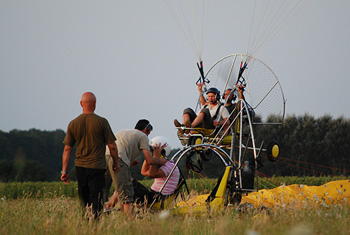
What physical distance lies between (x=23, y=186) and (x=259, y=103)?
1163cm

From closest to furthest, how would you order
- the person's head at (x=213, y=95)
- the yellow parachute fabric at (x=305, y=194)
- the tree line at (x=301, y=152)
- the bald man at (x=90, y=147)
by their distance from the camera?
the bald man at (x=90, y=147), the yellow parachute fabric at (x=305, y=194), the person's head at (x=213, y=95), the tree line at (x=301, y=152)

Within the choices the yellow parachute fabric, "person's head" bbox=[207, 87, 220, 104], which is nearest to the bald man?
"person's head" bbox=[207, 87, 220, 104]

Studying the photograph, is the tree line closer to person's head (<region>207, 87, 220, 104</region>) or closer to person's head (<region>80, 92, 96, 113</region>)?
person's head (<region>207, 87, 220, 104</region>)

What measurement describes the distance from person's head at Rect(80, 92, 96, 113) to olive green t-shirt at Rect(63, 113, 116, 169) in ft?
0.44

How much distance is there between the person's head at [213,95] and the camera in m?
9.64

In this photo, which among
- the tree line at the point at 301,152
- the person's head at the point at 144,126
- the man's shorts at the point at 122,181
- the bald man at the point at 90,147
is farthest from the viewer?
the tree line at the point at 301,152

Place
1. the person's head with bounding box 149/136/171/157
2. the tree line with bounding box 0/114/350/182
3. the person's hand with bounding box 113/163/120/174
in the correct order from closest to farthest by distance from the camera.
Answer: the person's hand with bounding box 113/163/120/174, the person's head with bounding box 149/136/171/157, the tree line with bounding box 0/114/350/182

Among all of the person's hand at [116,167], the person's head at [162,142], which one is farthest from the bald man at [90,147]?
the person's head at [162,142]

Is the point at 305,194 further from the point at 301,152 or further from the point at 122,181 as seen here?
the point at 301,152

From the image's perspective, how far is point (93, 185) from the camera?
250 inches

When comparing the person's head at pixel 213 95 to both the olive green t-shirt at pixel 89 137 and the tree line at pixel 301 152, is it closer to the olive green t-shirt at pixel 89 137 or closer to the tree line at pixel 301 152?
the olive green t-shirt at pixel 89 137

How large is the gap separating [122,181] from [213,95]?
126 inches

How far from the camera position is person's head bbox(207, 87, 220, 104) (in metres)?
9.64

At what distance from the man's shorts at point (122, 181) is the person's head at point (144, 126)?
0.67m
